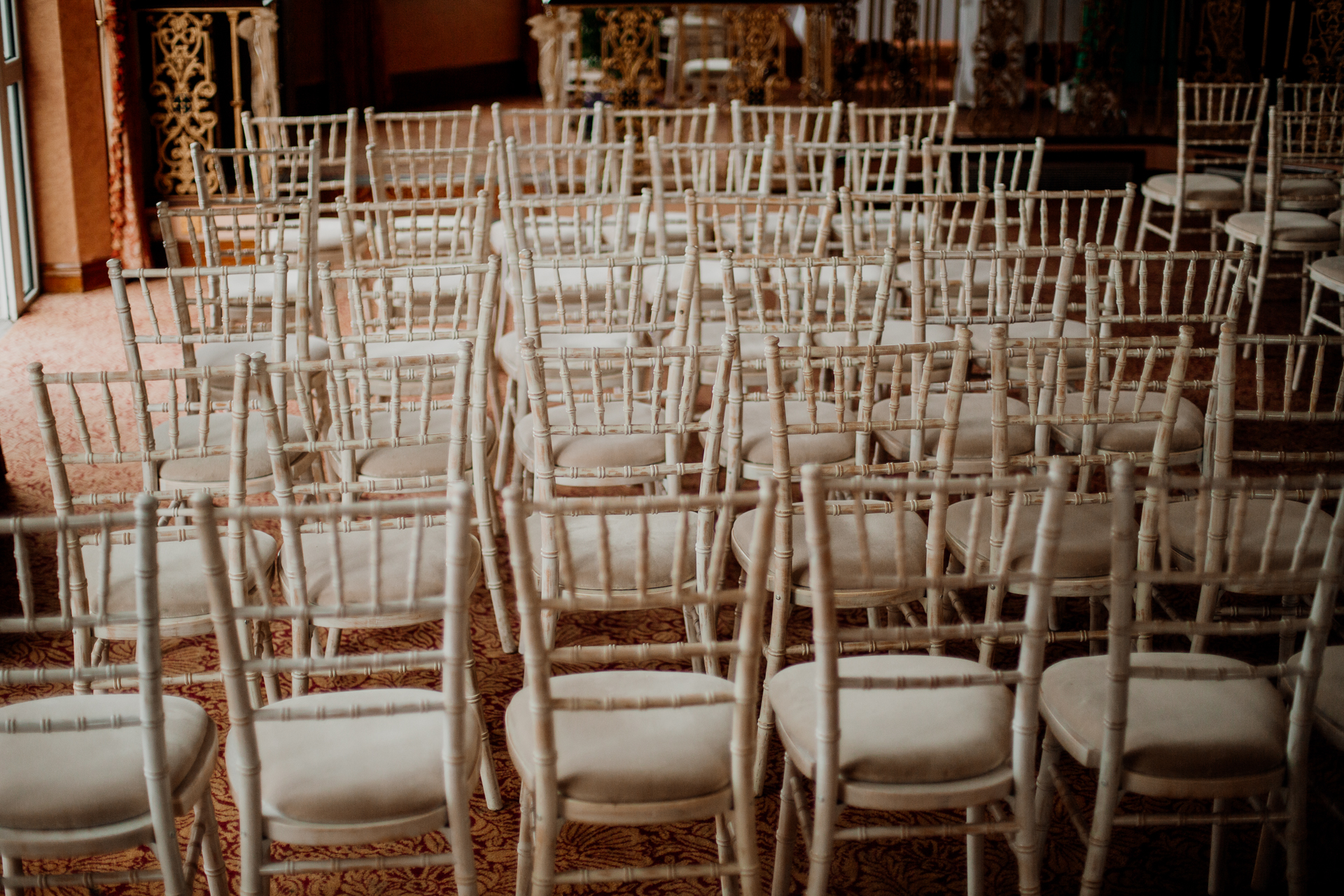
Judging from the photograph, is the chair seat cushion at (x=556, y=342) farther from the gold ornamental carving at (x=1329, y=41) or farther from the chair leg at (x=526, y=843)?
the gold ornamental carving at (x=1329, y=41)

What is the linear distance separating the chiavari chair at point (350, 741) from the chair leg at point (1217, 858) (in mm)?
1422

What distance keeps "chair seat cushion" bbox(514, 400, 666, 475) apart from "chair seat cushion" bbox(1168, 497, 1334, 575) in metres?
1.29

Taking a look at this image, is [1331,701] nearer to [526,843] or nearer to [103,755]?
[526,843]

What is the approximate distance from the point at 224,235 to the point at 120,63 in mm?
1101

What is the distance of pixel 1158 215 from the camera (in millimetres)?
8430

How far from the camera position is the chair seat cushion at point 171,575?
2551mm

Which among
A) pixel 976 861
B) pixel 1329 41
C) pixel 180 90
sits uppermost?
pixel 1329 41

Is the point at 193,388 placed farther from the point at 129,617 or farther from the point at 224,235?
the point at 224,235

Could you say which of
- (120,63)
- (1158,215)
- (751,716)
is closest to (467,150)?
(120,63)

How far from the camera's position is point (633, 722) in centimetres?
207

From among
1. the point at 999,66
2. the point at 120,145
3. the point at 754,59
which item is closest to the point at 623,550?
the point at 120,145

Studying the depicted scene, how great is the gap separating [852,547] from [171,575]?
144 centimetres

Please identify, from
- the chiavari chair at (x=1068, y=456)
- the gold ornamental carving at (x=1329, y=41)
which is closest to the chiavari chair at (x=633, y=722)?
the chiavari chair at (x=1068, y=456)

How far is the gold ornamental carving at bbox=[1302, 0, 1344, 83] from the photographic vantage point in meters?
9.25
